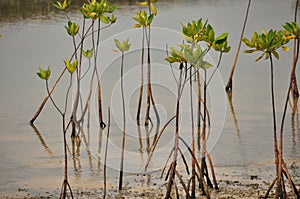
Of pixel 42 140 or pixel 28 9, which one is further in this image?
pixel 28 9

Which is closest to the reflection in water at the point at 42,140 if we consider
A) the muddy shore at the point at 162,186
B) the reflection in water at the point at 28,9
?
the muddy shore at the point at 162,186

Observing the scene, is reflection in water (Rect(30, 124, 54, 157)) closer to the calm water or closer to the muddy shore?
the calm water

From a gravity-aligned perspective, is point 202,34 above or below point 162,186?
above

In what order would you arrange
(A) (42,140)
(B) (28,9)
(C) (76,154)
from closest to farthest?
(C) (76,154) < (A) (42,140) < (B) (28,9)

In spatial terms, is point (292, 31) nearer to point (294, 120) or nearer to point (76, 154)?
point (76, 154)

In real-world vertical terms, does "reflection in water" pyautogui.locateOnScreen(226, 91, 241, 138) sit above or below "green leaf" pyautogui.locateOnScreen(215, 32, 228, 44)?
below

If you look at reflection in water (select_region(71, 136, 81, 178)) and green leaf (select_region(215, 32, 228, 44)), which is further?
reflection in water (select_region(71, 136, 81, 178))

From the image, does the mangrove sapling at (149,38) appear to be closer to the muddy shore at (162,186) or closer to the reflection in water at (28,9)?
the muddy shore at (162,186)

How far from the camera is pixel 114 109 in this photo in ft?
25.4

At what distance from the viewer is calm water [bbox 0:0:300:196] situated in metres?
5.86

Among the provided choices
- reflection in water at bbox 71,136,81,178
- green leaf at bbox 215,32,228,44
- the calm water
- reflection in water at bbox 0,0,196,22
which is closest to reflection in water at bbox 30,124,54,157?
the calm water

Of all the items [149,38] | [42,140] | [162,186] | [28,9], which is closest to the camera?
[162,186]

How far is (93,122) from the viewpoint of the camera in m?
7.21

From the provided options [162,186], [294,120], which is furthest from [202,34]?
[294,120]
